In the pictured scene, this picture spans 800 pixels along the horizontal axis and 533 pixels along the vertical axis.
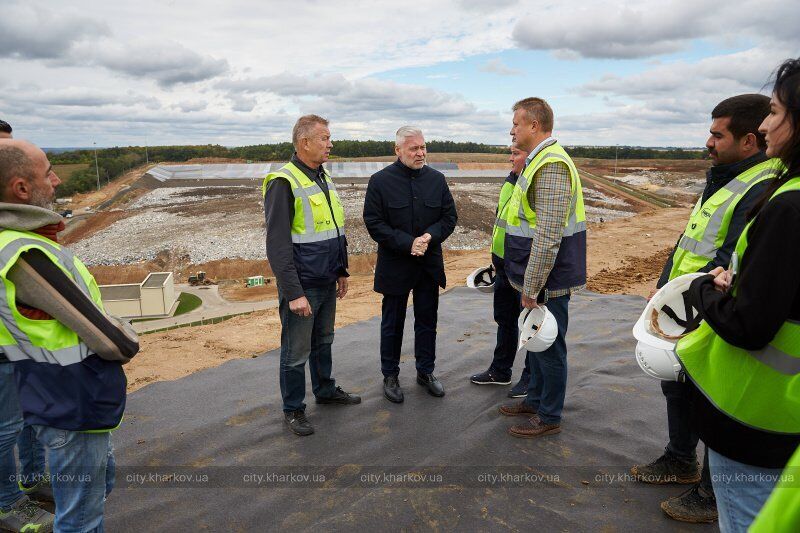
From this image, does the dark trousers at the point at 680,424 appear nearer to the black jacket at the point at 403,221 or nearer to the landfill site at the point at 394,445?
the landfill site at the point at 394,445

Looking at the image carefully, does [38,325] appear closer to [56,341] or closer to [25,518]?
[56,341]

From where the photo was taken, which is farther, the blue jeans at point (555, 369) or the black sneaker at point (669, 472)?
the blue jeans at point (555, 369)

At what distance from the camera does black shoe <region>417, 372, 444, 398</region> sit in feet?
14.1

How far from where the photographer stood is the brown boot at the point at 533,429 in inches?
140

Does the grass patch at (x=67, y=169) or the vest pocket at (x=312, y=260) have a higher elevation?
the grass patch at (x=67, y=169)

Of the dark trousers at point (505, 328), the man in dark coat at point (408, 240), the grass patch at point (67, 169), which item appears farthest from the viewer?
the grass patch at point (67, 169)

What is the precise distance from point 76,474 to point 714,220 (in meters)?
3.30

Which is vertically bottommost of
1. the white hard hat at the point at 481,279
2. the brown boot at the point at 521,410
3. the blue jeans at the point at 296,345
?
the brown boot at the point at 521,410

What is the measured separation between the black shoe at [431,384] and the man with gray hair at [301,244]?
1098 millimetres

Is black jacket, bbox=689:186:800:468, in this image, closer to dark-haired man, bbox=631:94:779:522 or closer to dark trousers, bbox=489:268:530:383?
dark-haired man, bbox=631:94:779:522

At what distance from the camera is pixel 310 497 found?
3006 mm

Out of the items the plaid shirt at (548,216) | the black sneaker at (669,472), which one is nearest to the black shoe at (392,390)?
the plaid shirt at (548,216)

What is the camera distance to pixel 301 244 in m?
3.81

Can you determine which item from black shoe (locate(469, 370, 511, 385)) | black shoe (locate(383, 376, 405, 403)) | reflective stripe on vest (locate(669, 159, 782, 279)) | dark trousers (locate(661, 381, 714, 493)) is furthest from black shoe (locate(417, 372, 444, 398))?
reflective stripe on vest (locate(669, 159, 782, 279))
